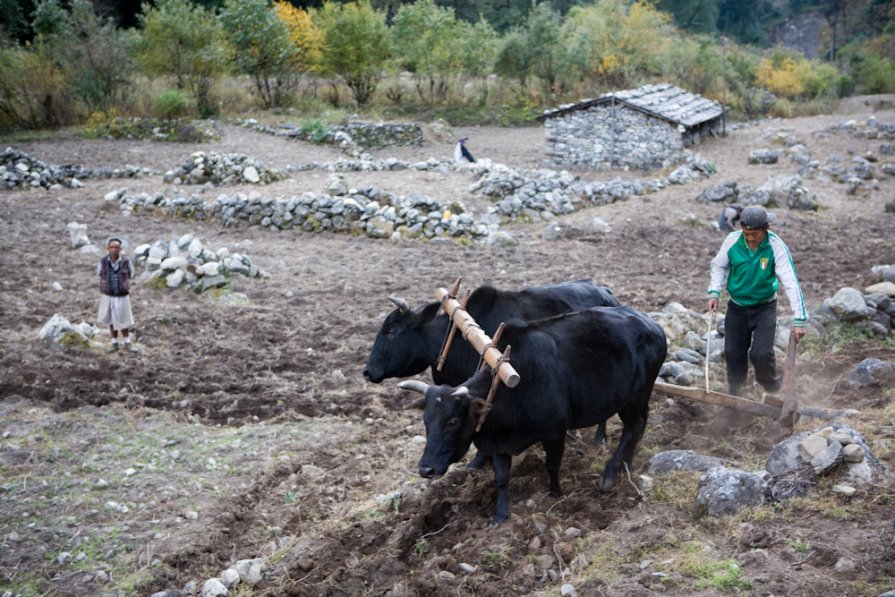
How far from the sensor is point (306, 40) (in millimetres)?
38875

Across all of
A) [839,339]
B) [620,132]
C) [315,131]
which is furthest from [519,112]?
[839,339]

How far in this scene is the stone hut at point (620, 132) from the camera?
2531 centimetres

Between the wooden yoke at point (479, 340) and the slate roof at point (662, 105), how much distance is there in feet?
64.2

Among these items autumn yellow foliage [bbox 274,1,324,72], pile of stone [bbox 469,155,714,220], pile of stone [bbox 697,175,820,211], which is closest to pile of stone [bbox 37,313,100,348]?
pile of stone [bbox 469,155,714,220]

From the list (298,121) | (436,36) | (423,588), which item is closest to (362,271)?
(423,588)

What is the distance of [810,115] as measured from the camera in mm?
39094

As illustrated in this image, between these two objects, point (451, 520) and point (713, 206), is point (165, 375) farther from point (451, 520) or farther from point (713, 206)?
point (713, 206)

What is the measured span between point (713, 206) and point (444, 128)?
1652 cm

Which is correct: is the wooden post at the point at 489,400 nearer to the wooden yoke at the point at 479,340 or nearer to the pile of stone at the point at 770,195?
the wooden yoke at the point at 479,340

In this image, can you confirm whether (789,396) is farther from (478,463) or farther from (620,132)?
(620,132)

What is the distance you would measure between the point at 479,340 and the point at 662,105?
877 inches

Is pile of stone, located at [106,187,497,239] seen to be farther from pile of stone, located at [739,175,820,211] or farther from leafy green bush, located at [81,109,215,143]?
leafy green bush, located at [81,109,215,143]

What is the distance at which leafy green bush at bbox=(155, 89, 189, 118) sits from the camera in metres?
32.1

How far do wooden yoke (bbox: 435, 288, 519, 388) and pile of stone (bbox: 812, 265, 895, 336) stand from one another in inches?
207
